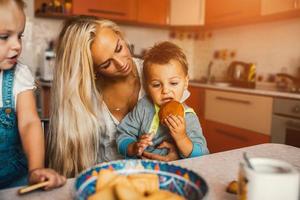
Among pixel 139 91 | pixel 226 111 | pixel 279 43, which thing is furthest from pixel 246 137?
pixel 139 91

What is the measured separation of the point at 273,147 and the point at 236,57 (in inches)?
113

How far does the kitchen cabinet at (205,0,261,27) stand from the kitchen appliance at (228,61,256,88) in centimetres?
48

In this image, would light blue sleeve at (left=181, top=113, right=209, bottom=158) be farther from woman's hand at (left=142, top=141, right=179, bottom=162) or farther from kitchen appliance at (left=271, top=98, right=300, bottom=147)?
kitchen appliance at (left=271, top=98, right=300, bottom=147)

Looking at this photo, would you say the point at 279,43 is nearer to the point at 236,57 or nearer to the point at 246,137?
the point at 236,57

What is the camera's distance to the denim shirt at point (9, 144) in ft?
3.36

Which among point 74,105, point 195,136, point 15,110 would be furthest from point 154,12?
point 15,110

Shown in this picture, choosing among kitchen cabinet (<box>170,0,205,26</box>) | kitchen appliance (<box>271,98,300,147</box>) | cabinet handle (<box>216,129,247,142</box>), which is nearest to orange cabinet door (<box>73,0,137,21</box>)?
kitchen cabinet (<box>170,0,205,26</box>)

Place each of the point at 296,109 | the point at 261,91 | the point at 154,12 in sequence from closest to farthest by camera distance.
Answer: the point at 296,109, the point at 261,91, the point at 154,12

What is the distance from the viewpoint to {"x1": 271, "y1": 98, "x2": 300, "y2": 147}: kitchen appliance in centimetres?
246

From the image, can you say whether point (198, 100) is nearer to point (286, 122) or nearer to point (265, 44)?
point (265, 44)

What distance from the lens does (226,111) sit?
3.13 metres

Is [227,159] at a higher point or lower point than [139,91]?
lower

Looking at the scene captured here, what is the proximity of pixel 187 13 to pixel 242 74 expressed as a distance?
108cm

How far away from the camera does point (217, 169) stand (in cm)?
79
